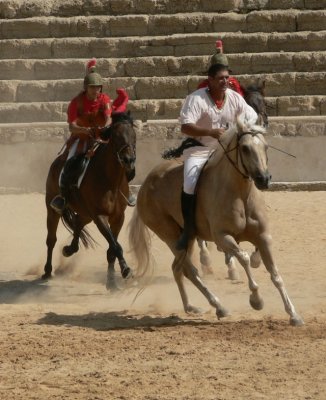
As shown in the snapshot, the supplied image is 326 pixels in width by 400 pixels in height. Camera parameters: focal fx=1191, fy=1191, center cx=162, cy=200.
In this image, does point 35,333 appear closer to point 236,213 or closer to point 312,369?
point 236,213

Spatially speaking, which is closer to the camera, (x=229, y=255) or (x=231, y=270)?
(x=229, y=255)

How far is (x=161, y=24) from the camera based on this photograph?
25.7 metres

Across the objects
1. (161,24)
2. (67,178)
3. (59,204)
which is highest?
(161,24)

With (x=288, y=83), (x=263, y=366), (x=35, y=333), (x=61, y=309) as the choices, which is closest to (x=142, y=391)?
(x=263, y=366)

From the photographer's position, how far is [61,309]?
1290cm

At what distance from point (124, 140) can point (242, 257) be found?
326 centimetres

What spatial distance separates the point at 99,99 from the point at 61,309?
3.15m

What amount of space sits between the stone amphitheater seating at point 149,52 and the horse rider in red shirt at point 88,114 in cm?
740

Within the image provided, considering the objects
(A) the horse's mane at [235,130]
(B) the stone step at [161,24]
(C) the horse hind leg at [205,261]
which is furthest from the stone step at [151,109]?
(A) the horse's mane at [235,130]

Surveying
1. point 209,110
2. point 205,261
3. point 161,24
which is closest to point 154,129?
point 161,24

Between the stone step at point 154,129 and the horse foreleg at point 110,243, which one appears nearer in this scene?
the horse foreleg at point 110,243

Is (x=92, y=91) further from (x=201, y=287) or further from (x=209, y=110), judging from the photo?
(x=201, y=287)

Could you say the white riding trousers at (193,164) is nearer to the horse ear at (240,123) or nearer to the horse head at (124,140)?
the horse ear at (240,123)

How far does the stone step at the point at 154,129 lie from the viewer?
21.4 m
